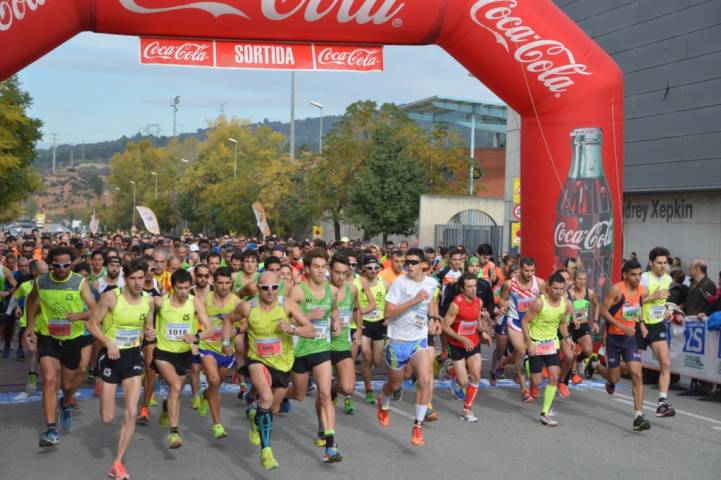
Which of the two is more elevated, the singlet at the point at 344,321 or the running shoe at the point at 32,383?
the singlet at the point at 344,321

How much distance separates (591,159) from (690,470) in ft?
21.6

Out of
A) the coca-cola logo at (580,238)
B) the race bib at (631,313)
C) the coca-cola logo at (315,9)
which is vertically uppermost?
the coca-cola logo at (315,9)

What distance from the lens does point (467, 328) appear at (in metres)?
10.5

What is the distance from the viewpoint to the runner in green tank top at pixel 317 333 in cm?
837

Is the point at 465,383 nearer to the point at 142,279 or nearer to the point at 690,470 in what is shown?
the point at 690,470

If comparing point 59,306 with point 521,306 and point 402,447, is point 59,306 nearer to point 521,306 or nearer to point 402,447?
point 402,447

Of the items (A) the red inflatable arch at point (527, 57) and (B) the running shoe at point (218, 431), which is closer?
(B) the running shoe at point (218, 431)

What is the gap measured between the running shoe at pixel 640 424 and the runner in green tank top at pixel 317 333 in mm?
3216

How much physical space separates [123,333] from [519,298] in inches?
203

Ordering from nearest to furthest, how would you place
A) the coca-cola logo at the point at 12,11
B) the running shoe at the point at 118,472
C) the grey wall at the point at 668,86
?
the running shoe at the point at 118,472
the coca-cola logo at the point at 12,11
the grey wall at the point at 668,86

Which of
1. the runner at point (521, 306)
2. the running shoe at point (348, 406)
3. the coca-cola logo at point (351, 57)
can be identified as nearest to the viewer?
the running shoe at point (348, 406)

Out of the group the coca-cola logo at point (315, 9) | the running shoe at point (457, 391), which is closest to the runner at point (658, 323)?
the running shoe at point (457, 391)

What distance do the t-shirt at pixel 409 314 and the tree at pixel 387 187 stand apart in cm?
2837

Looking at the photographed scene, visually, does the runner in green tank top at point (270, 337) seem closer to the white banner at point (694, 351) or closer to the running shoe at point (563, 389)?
the running shoe at point (563, 389)
